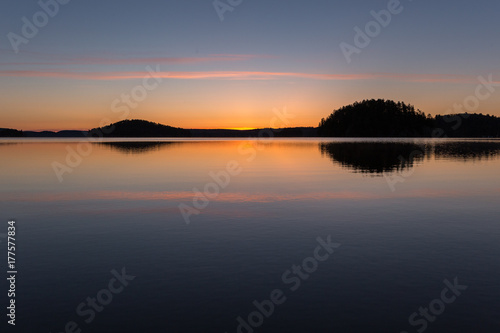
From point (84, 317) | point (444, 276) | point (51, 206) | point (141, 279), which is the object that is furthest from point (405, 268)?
point (51, 206)

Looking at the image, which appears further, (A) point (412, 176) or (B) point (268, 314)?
(A) point (412, 176)

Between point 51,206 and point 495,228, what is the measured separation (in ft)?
89.0

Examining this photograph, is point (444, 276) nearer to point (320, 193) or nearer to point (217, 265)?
point (217, 265)

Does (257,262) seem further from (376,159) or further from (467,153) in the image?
(467,153)

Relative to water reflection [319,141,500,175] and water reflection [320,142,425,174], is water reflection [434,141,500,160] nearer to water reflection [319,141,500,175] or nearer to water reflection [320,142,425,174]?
water reflection [319,141,500,175]

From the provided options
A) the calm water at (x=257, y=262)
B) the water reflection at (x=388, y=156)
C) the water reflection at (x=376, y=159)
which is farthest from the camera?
the water reflection at (x=388, y=156)

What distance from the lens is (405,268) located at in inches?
647

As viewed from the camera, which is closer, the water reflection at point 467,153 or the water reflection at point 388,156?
the water reflection at point 388,156

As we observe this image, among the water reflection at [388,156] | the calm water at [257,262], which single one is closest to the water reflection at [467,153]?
the water reflection at [388,156]

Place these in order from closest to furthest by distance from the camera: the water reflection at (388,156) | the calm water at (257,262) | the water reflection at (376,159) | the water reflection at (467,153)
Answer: the calm water at (257,262)
the water reflection at (376,159)
the water reflection at (388,156)
the water reflection at (467,153)

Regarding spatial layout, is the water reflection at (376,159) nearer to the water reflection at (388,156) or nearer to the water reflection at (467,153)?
the water reflection at (388,156)

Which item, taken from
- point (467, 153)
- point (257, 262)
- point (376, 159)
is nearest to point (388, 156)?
point (376, 159)

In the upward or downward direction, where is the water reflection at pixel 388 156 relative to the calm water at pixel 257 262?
upward

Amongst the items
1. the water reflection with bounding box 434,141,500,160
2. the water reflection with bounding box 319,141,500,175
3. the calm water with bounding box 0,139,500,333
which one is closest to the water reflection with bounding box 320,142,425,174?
the water reflection with bounding box 319,141,500,175
